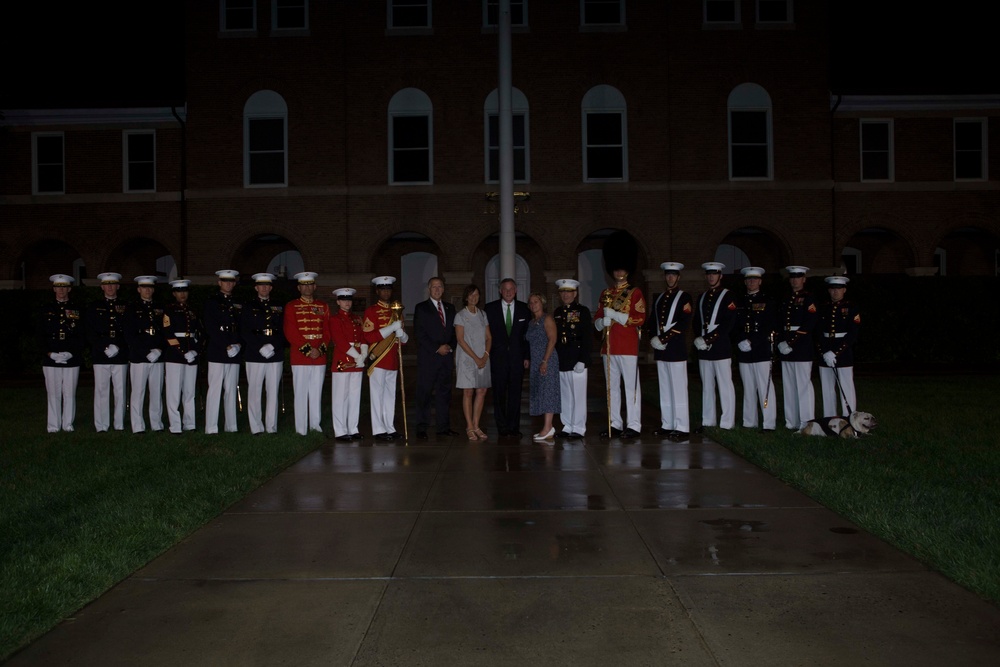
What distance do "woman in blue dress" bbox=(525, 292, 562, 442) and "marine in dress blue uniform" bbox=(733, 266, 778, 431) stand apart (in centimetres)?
238

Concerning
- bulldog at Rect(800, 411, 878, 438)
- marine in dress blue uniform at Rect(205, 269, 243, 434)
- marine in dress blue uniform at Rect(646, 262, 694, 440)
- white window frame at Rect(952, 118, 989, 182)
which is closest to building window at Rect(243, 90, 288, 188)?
marine in dress blue uniform at Rect(205, 269, 243, 434)

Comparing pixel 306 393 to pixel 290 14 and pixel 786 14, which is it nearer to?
pixel 290 14

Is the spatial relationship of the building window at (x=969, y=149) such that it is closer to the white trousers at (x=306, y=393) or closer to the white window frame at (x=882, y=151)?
the white window frame at (x=882, y=151)

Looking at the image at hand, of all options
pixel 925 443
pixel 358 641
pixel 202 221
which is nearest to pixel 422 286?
pixel 202 221

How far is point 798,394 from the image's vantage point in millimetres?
11875

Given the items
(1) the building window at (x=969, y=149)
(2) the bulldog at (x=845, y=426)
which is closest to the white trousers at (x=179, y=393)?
(2) the bulldog at (x=845, y=426)

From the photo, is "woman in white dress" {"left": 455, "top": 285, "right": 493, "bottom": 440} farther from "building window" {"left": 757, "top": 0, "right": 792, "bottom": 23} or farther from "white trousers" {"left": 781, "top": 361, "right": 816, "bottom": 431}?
"building window" {"left": 757, "top": 0, "right": 792, "bottom": 23}

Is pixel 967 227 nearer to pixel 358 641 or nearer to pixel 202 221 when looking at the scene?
pixel 202 221

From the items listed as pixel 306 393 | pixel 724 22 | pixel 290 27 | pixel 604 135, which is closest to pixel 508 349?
pixel 306 393

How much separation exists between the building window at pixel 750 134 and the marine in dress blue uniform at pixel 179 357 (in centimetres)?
1765

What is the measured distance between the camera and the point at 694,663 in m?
4.27

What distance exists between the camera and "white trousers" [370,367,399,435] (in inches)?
459

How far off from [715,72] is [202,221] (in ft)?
48.3

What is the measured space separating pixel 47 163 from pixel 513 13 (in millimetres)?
13975
